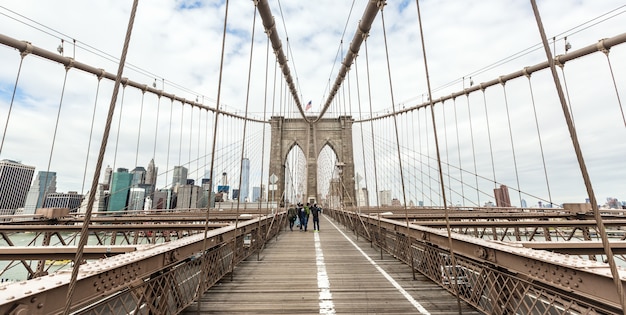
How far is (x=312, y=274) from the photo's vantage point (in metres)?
4.62

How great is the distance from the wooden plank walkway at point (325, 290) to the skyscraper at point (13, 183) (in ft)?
82.7

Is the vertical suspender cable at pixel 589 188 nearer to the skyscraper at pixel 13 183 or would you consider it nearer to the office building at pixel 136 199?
the office building at pixel 136 199

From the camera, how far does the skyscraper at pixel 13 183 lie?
733 inches

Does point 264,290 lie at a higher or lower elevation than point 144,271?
lower

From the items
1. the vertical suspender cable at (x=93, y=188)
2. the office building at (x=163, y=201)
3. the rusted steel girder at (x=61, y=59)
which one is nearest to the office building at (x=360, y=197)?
the rusted steel girder at (x=61, y=59)

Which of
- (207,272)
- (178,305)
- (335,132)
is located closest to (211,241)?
(207,272)

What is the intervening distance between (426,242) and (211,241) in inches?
136

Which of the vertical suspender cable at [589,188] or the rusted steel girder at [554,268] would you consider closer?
the vertical suspender cable at [589,188]

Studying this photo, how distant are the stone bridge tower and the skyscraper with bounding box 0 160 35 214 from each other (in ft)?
81.7

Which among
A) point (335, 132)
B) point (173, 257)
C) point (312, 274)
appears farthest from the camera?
point (335, 132)

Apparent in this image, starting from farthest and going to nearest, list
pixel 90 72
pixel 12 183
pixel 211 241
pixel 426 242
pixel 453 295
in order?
pixel 12 183
pixel 90 72
pixel 426 242
pixel 211 241
pixel 453 295

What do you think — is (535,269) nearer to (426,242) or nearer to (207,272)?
(426,242)

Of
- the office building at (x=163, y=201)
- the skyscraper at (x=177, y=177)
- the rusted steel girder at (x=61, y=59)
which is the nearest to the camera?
the rusted steel girder at (x=61, y=59)

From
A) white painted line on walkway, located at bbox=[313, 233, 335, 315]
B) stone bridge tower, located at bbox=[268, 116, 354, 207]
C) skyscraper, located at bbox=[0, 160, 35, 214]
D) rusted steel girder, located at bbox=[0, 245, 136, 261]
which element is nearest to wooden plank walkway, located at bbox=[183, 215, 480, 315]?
white painted line on walkway, located at bbox=[313, 233, 335, 315]
